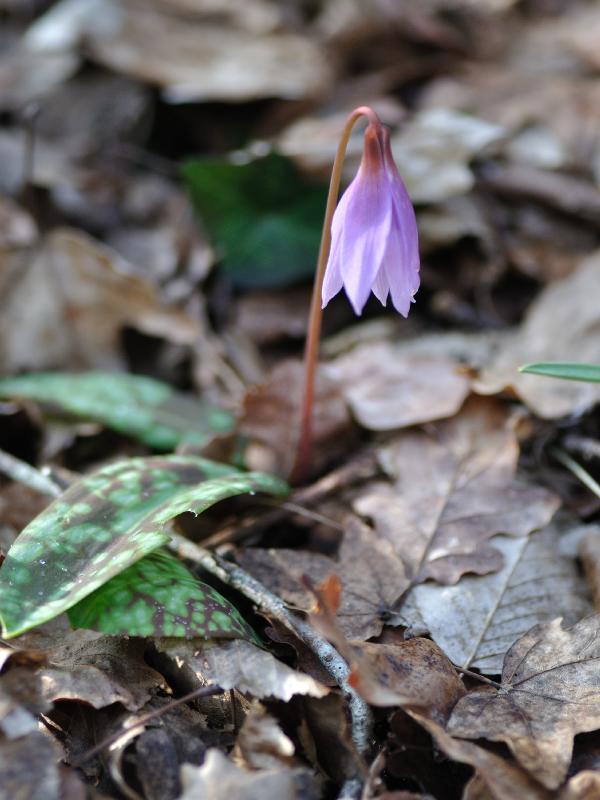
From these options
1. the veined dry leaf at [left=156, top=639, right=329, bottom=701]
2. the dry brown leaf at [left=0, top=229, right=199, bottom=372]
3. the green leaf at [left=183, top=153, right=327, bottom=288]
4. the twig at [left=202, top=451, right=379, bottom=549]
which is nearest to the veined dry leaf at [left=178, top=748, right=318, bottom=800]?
the veined dry leaf at [left=156, top=639, right=329, bottom=701]

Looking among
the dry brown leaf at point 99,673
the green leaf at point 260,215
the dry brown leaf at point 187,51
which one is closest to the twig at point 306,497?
the dry brown leaf at point 99,673

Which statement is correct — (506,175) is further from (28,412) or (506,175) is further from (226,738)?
(226,738)

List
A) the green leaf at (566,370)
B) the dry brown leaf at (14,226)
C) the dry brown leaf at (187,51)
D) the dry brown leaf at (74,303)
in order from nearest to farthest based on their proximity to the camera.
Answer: the green leaf at (566,370) < the dry brown leaf at (74,303) < the dry brown leaf at (14,226) < the dry brown leaf at (187,51)

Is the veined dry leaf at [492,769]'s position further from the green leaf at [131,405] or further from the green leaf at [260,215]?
the green leaf at [260,215]

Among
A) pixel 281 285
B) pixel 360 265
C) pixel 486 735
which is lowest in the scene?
pixel 281 285

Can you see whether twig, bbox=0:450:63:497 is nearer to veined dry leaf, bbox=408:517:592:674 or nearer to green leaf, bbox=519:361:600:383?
veined dry leaf, bbox=408:517:592:674

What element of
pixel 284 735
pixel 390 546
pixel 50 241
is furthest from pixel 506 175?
pixel 284 735
